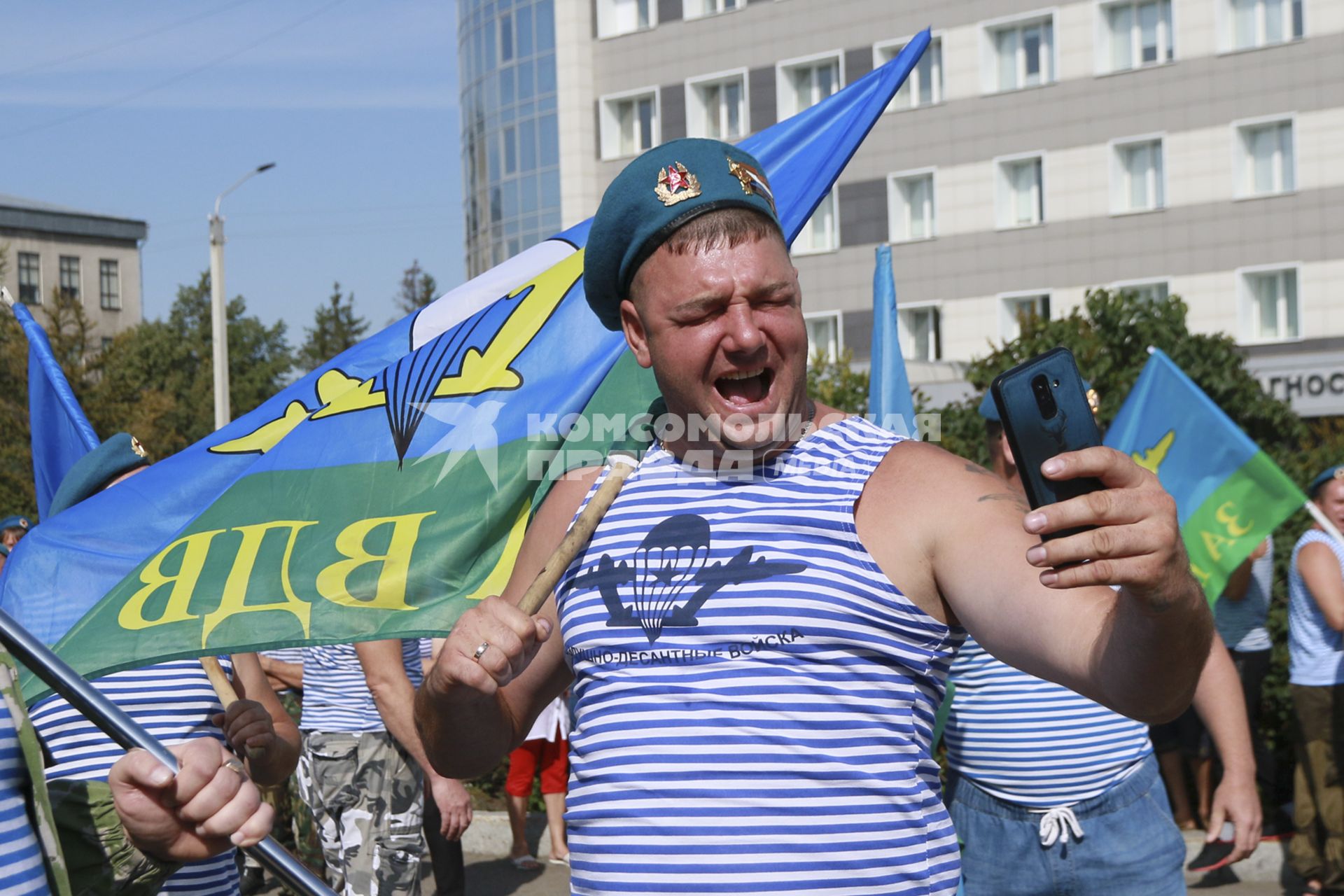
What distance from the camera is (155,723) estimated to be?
12.8 feet

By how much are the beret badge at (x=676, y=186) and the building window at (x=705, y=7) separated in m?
32.4

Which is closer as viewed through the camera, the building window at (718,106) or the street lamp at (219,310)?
the street lamp at (219,310)

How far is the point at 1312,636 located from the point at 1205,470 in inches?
49.7

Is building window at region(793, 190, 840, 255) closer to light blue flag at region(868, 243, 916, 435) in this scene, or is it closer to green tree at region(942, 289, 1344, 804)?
green tree at region(942, 289, 1344, 804)

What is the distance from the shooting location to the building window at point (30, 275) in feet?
215

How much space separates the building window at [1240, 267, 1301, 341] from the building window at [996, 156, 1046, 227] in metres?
4.52

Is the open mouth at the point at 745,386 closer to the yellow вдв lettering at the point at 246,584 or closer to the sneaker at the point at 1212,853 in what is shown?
the yellow вдв lettering at the point at 246,584

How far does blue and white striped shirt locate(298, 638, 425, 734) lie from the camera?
6160 millimetres

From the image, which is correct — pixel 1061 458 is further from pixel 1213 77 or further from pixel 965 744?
pixel 1213 77

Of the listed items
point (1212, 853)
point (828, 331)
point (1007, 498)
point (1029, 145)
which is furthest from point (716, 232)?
point (828, 331)

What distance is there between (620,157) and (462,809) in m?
30.8

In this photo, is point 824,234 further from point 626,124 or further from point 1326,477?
point 1326,477

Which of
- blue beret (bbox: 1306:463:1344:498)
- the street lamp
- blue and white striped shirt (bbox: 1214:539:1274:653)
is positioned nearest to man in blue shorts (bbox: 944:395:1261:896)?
blue beret (bbox: 1306:463:1344:498)

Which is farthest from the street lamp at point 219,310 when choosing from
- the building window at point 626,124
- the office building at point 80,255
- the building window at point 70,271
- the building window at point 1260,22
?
the building window at point 70,271
